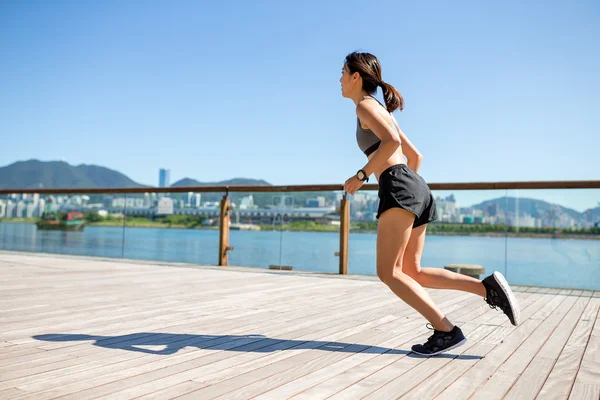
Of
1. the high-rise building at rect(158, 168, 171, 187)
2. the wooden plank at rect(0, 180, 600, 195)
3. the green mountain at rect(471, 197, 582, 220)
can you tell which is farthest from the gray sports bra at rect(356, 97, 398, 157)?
the high-rise building at rect(158, 168, 171, 187)

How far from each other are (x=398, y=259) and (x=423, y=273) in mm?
213

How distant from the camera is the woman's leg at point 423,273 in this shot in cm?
205

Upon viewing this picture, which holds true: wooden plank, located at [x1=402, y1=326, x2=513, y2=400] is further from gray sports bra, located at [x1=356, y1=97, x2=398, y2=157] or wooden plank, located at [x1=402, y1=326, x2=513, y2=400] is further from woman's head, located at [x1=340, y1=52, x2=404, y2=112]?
woman's head, located at [x1=340, y1=52, x2=404, y2=112]

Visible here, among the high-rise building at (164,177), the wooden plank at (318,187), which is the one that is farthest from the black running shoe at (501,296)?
the high-rise building at (164,177)

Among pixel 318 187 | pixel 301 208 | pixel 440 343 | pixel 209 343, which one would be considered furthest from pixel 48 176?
pixel 440 343

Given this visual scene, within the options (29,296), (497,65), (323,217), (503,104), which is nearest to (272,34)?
(497,65)

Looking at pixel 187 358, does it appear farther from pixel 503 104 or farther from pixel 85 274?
pixel 503 104

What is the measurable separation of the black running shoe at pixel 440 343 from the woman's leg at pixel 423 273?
0.66ft

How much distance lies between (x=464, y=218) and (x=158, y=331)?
3.48m

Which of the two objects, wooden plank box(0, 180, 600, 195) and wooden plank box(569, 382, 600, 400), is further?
wooden plank box(0, 180, 600, 195)

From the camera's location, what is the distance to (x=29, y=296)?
10.5ft

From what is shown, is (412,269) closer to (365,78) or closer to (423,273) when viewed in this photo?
(423,273)

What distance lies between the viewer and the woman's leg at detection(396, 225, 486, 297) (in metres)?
2.05

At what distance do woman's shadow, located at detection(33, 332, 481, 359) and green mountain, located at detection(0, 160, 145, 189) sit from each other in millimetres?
125628
